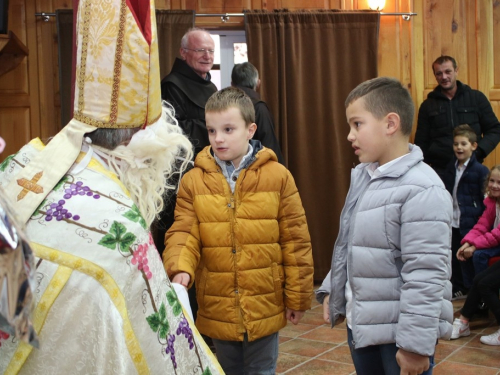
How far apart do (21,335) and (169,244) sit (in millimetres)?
1495

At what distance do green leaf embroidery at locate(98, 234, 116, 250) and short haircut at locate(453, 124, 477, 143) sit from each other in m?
4.12

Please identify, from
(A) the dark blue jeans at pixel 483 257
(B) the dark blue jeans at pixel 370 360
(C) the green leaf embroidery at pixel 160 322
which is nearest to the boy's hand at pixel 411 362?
(B) the dark blue jeans at pixel 370 360

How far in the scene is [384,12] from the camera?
5730mm

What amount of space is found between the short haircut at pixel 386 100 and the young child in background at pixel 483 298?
7.71 feet

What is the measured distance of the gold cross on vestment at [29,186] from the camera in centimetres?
126

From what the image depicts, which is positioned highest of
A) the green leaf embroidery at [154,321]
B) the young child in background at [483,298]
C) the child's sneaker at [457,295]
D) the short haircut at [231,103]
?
the short haircut at [231,103]

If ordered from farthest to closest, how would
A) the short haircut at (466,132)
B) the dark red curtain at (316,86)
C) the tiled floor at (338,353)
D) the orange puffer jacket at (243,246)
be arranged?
the dark red curtain at (316,86)
the short haircut at (466,132)
the tiled floor at (338,353)
the orange puffer jacket at (243,246)

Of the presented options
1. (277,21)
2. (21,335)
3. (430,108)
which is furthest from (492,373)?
(277,21)

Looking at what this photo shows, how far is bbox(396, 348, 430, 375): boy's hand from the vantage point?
68.7 inches

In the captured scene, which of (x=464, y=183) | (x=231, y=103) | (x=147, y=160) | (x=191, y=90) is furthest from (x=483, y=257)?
(x=147, y=160)

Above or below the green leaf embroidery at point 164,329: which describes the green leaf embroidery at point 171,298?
above

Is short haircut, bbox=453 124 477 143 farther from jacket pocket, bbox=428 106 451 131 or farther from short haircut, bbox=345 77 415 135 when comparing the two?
short haircut, bbox=345 77 415 135

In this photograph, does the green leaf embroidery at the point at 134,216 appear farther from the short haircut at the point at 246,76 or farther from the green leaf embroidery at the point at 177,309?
the short haircut at the point at 246,76

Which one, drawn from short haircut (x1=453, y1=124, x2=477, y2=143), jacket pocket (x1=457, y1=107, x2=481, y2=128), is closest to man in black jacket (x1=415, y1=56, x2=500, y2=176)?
jacket pocket (x1=457, y1=107, x2=481, y2=128)
